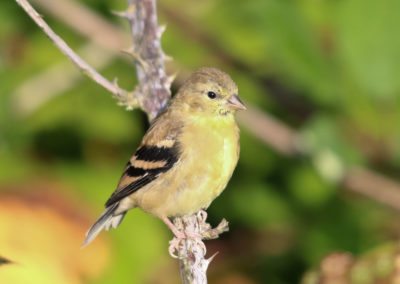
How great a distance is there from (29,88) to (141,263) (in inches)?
64.4

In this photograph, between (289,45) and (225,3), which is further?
(225,3)

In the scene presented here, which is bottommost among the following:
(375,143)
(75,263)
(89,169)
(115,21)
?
(75,263)

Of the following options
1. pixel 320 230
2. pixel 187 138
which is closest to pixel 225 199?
pixel 320 230

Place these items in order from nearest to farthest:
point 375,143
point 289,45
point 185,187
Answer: point 185,187
point 289,45
point 375,143

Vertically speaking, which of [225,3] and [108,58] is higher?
[225,3]

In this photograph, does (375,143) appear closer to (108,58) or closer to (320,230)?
(320,230)

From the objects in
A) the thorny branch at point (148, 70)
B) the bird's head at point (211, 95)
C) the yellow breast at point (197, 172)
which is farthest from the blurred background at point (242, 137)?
the thorny branch at point (148, 70)

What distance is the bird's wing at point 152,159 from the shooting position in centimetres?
606

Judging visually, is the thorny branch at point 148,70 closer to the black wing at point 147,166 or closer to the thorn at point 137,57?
the thorn at point 137,57

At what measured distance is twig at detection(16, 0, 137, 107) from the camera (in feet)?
16.7

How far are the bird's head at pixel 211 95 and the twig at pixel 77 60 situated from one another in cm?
63

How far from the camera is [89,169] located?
7.86 m

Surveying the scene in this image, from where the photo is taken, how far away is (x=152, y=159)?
610cm

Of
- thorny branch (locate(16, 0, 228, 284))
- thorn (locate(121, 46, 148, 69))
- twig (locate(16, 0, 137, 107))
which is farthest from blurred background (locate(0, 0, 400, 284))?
twig (locate(16, 0, 137, 107))
